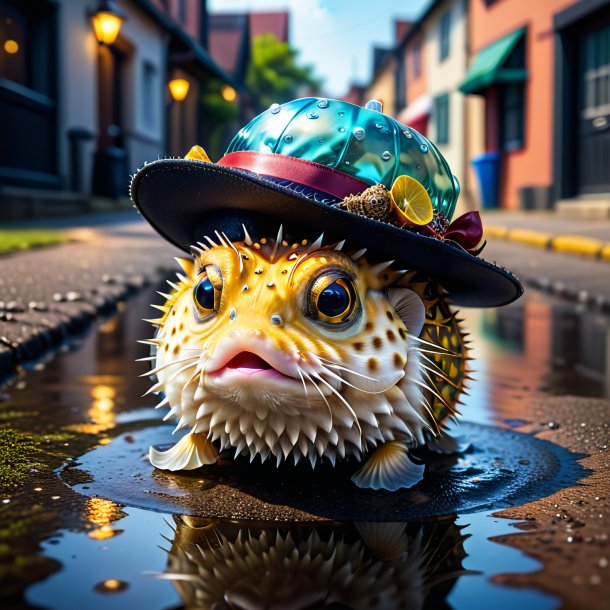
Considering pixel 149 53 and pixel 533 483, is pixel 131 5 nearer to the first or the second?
pixel 149 53

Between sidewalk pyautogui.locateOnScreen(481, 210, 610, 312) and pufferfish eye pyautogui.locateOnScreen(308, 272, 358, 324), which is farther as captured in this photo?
sidewalk pyautogui.locateOnScreen(481, 210, 610, 312)

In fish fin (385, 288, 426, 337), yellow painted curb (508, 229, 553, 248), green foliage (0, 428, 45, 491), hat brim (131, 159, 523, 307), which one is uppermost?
yellow painted curb (508, 229, 553, 248)

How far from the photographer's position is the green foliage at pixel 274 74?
40.8 m

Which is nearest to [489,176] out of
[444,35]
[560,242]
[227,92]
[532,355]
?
[444,35]

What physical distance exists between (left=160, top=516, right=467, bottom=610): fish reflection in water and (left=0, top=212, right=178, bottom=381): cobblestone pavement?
201 cm

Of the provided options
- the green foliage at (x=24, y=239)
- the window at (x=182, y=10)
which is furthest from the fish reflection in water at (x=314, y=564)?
the window at (x=182, y=10)

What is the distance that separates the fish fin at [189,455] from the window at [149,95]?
1895 cm

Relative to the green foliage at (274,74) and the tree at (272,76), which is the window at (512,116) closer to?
the tree at (272,76)

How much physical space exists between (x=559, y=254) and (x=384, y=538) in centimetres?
797

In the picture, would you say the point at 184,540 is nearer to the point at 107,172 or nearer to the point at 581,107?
the point at 581,107

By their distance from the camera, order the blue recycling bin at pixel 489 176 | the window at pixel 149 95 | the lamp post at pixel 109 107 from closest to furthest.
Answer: the lamp post at pixel 109 107 < the blue recycling bin at pixel 489 176 < the window at pixel 149 95

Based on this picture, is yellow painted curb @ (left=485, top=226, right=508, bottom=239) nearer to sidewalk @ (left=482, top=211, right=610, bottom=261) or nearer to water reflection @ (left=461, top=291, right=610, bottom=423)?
sidewalk @ (left=482, top=211, right=610, bottom=261)

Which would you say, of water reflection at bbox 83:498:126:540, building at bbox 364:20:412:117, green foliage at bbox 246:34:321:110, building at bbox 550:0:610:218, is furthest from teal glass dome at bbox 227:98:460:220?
green foliage at bbox 246:34:321:110

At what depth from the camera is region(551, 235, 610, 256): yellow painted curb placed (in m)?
8.52
